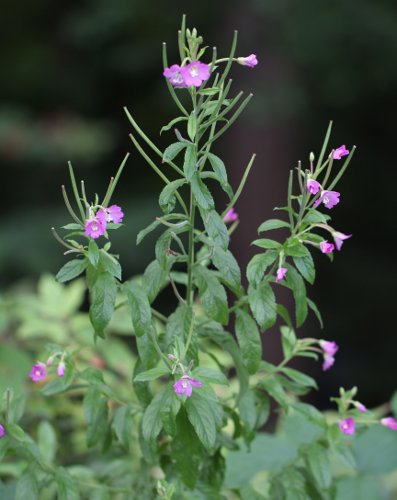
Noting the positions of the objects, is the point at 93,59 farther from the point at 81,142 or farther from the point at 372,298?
the point at 372,298

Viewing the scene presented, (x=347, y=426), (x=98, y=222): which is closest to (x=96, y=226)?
(x=98, y=222)

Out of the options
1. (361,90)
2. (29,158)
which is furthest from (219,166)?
(29,158)

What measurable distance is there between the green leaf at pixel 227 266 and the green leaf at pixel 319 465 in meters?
0.39

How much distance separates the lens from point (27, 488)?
139 centimetres

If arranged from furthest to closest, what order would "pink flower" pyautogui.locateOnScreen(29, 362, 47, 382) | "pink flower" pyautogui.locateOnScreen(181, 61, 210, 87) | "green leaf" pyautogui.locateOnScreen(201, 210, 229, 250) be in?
"pink flower" pyautogui.locateOnScreen(29, 362, 47, 382) < "green leaf" pyautogui.locateOnScreen(201, 210, 229, 250) < "pink flower" pyautogui.locateOnScreen(181, 61, 210, 87)

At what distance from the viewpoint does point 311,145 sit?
6324mm

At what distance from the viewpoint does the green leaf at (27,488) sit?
1374mm

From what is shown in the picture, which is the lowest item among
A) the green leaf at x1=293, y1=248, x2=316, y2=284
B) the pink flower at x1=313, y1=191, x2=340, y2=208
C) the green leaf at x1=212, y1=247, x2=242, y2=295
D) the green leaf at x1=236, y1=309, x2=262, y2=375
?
the green leaf at x1=236, y1=309, x2=262, y2=375

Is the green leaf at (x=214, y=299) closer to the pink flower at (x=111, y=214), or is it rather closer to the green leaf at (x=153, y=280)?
the green leaf at (x=153, y=280)

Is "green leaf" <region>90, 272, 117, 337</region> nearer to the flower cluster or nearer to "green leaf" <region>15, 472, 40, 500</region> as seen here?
the flower cluster

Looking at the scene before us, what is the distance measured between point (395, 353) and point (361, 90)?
2.62 meters

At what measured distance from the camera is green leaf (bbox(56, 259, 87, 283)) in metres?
1.27

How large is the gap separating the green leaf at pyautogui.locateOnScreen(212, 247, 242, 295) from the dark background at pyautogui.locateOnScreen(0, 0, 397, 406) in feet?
11.8

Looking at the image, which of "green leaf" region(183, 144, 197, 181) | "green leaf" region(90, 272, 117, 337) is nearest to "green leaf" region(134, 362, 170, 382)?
"green leaf" region(90, 272, 117, 337)
